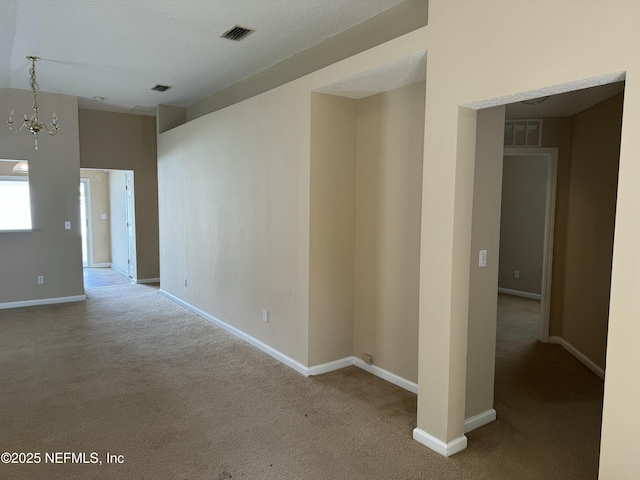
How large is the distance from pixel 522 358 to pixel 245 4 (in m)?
4.08

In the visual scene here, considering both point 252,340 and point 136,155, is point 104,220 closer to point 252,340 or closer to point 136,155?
point 136,155

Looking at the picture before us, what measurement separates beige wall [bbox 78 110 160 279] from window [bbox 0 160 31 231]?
3.74ft

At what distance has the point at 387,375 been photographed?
3777 millimetres

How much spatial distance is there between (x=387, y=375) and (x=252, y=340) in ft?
5.23

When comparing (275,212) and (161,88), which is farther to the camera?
(161,88)

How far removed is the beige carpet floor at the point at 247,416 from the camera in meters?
2.56

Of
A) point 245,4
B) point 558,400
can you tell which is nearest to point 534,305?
point 558,400

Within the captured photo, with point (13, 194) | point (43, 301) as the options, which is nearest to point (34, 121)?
point (13, 194)

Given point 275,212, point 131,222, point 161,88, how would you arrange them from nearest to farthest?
point 275,212, point 161,88, point 131,222

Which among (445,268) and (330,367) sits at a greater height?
(445,268)

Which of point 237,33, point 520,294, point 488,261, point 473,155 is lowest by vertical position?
point 520,294

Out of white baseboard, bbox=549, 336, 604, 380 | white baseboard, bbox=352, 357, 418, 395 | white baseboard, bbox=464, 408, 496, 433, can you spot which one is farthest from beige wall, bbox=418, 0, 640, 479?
white baseboard, bbox=549, 336, 604, 380

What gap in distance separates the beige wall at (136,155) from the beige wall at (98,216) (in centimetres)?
243

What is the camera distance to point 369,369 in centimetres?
396
